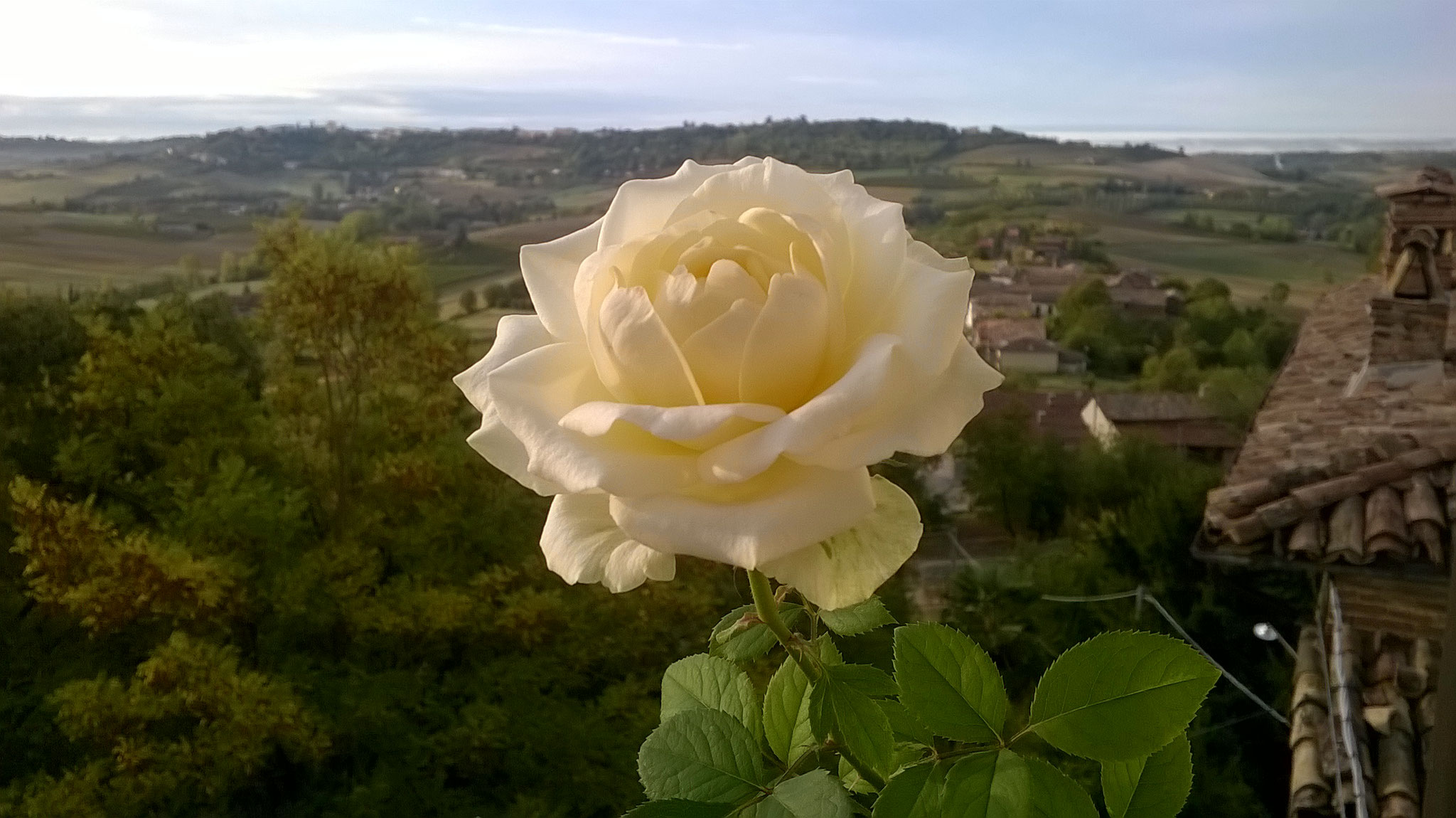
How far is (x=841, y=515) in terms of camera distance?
182 mm

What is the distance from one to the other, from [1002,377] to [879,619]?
0.08 m

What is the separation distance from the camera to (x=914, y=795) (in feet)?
Answer: 0.68

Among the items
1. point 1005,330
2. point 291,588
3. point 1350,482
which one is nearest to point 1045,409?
point 1005,330

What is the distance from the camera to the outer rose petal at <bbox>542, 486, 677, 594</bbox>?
210 millimetres

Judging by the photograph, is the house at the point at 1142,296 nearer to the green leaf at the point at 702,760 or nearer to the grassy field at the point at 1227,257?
the grassy field at the point at 1227,257

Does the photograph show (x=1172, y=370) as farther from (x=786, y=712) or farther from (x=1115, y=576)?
(x=786, y=712)

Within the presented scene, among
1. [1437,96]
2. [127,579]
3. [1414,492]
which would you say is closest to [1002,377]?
[127,579]

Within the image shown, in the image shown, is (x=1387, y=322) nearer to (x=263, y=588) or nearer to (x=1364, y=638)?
(x=1364, y=638)

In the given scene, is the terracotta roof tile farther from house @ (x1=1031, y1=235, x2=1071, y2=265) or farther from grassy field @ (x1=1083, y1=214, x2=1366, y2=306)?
house @ (x1=1031, y1=235, x2=1071, y2=265)

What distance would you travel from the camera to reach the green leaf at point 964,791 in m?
0.20

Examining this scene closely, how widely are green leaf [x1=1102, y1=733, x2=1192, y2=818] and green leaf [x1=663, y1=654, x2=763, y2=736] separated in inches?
3.9

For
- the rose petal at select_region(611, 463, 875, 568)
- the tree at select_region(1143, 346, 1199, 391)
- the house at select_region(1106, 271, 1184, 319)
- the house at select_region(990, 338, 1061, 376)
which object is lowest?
the tree at select_region(1143, 346, 1199, 391)

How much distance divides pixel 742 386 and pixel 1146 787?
17cm

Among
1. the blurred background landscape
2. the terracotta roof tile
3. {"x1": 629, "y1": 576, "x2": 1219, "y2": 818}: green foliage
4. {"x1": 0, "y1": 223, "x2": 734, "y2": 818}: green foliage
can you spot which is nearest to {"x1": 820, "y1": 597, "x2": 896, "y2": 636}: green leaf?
{"x1": 629, "y1": 576, "x2": 1219, "y2": 818}: green foliage
